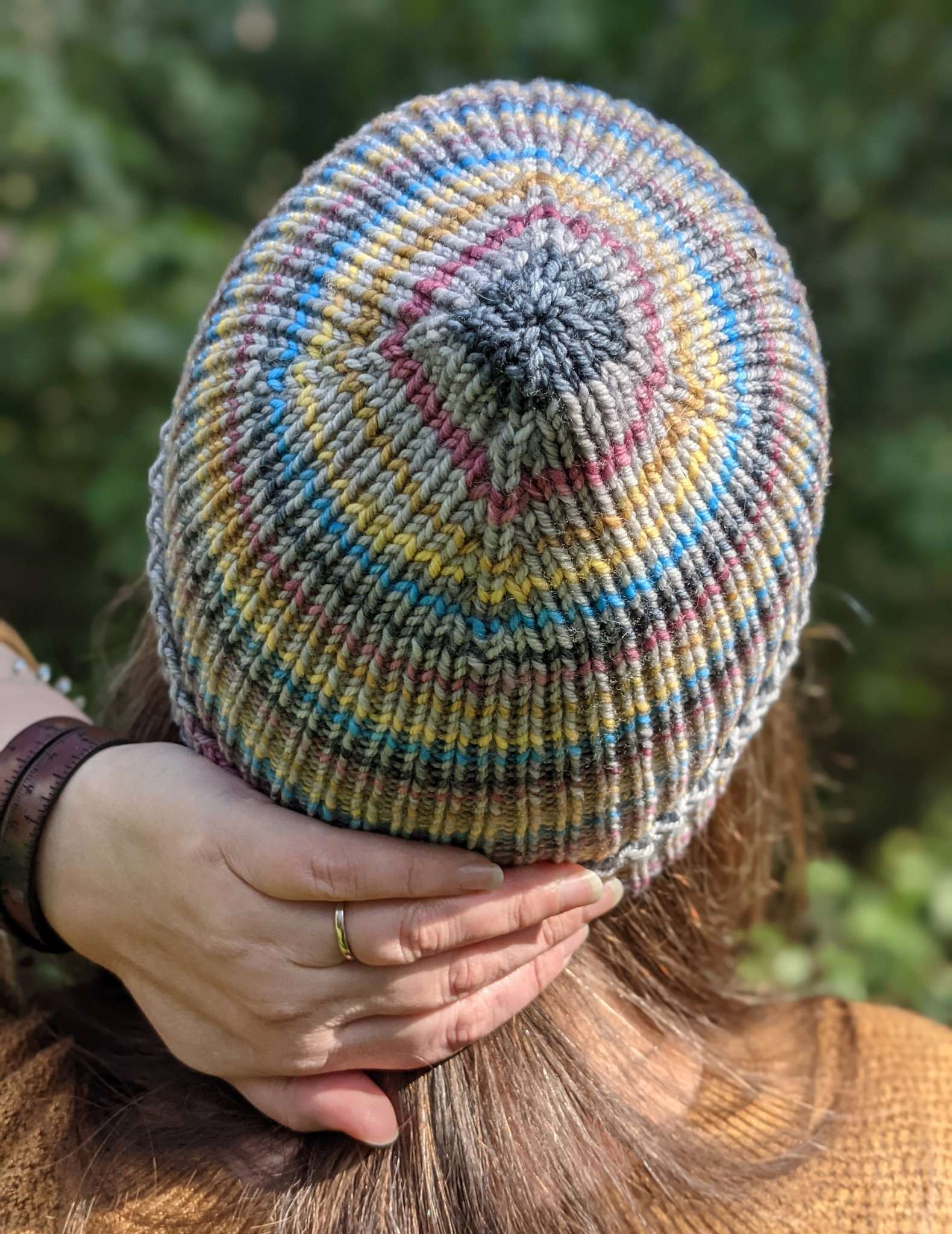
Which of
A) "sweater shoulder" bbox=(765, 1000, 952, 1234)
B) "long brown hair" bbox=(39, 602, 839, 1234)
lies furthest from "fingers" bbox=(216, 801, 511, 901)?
"sweater shoulder" bbox=(765, 1000, 952, 1234)

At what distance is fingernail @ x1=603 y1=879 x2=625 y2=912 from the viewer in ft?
3.32

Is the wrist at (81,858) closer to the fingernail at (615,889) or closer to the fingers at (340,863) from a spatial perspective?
the fingers at (340,863)

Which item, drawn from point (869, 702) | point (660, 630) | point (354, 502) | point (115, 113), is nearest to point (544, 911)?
point (660, 630)

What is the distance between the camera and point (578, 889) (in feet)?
3.11

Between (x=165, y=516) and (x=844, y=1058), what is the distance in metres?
1.09

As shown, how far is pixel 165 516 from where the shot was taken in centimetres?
93

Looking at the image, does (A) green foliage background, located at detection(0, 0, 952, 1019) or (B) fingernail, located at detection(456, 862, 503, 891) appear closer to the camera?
(B) fingernail, located at detection(456, 862, 503, 891)

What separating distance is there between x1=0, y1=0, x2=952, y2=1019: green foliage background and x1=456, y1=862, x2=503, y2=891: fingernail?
134 cm

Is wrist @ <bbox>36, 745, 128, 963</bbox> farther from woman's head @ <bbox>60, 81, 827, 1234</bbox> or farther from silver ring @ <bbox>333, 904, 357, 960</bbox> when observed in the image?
silver ring @ <bbox>333, 904, 357, 960</bbox>

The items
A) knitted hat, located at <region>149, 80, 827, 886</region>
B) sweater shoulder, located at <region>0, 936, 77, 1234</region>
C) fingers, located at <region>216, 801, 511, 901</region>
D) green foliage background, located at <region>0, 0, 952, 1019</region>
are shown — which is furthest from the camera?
green foliage background, located at <region>0, 0, 952, 1019</region>

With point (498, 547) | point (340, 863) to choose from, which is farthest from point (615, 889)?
point (498, 547)

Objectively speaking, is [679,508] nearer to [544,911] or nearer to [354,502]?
[354,502]

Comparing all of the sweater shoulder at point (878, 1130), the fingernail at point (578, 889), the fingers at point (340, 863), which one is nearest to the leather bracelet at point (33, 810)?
the fingers at point (340, 863)

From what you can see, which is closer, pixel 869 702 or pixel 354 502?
pixel 354 502
